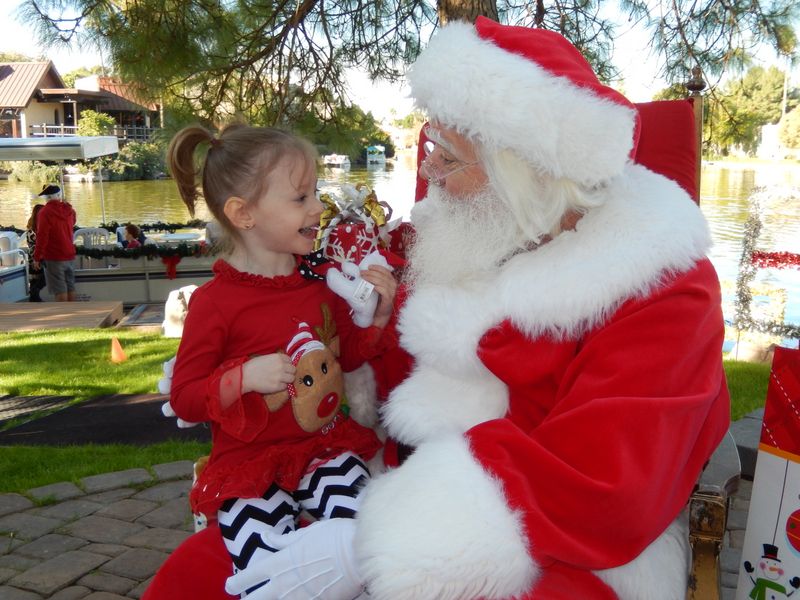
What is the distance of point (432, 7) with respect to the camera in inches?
218

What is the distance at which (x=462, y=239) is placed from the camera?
1683 millimetres

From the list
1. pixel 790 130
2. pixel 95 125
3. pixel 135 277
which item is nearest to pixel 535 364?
pixel 135 277

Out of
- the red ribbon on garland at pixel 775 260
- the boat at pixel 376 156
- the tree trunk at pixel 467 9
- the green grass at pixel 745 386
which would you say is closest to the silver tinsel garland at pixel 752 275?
the red ribbon on garland at pixel 775 260

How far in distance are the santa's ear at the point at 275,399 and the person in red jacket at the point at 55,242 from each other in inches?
392

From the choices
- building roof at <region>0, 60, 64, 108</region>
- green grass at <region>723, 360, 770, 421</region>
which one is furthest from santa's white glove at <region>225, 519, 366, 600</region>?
building roof at <region>0, 60, 64, 108</region>

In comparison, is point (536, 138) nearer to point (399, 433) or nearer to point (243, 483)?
point (399, 433)

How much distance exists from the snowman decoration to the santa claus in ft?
1.17

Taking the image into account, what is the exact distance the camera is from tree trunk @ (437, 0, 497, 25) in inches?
155

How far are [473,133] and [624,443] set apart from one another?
2.35ft

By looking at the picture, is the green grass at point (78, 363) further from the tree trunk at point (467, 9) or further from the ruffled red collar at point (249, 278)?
the ruffled red collar at point (249, 278)

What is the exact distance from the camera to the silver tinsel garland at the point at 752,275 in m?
7.46

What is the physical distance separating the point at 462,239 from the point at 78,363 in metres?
5.44

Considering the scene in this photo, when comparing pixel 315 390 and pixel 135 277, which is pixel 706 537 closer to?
pixel 315 390

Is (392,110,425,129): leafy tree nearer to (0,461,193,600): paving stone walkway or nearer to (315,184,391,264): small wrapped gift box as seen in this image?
(315,184,391,264): small wrapped gift box
